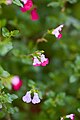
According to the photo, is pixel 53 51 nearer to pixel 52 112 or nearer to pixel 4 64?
pixel 4 64

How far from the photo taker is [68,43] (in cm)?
235

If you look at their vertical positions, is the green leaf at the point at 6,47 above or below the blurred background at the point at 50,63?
below

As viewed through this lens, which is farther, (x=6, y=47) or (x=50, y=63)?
(x=50, y=63)

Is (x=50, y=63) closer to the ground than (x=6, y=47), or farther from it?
farther from it

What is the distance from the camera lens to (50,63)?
8.03 feet

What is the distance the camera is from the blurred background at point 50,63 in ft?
6.45

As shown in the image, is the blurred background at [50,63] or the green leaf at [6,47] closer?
the green leaf at [6,47]

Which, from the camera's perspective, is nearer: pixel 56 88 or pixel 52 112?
pixel 52 112

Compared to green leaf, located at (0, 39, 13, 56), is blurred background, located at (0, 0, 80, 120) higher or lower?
higher

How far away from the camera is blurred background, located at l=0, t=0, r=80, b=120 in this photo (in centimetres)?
197

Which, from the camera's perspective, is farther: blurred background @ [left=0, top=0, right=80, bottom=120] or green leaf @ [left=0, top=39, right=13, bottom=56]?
blurred background @ [left=0, top=0, right=80, bottom=120]

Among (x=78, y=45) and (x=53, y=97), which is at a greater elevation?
(x=78, y=45)

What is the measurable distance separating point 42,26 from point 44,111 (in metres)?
0.74

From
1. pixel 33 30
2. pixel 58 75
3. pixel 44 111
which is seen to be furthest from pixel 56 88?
pixel 33 30
